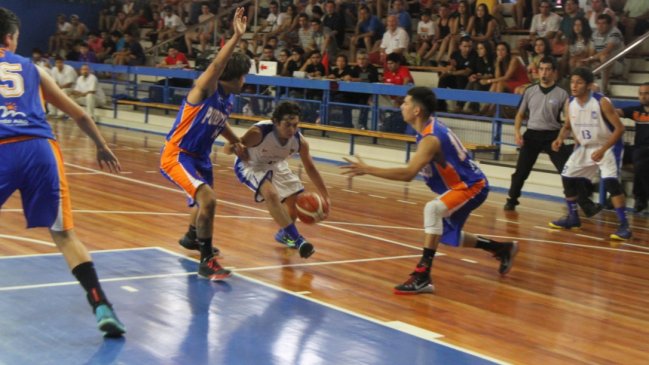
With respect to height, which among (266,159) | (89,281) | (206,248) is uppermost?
(266,159)

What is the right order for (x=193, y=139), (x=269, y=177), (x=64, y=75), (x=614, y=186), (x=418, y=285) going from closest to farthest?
1. (x=418, y=285)
2. (x=193, y=139)
3. (x=269, y=177)
4. (x=614, y=186)
5. (x=64, y=75)

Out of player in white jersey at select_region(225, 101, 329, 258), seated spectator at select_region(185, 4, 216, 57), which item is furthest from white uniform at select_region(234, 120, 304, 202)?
seated spectator at select_region(185, 4, 216, 57)

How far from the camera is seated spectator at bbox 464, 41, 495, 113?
13891 millimetres

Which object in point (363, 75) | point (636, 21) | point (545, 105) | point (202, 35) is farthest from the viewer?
point (202, 35)

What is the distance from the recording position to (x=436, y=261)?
7418mm

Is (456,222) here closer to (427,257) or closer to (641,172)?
(427,257)

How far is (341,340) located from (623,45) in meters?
9.92

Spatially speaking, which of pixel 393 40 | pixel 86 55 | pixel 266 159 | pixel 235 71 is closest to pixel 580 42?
pixel 393 40

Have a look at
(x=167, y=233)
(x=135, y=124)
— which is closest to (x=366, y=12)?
(x=135, y=124)

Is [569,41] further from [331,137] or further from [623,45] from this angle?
[331,137]

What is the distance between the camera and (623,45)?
13.2 meters

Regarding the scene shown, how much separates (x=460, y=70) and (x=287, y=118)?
7.79 metres

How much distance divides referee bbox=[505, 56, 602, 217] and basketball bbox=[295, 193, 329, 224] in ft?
13.3

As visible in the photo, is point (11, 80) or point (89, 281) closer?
point (11, 80)
